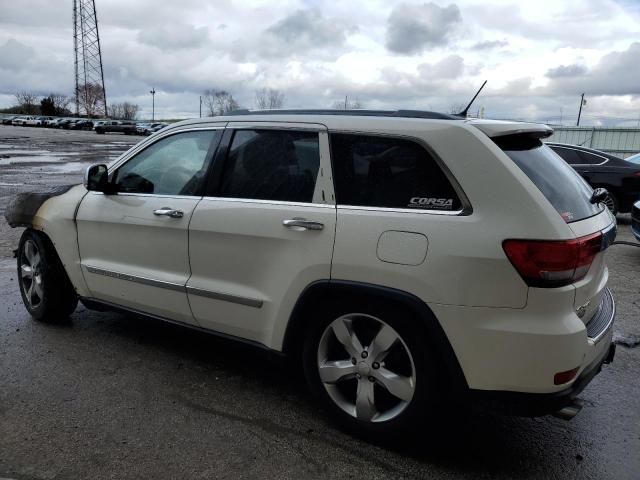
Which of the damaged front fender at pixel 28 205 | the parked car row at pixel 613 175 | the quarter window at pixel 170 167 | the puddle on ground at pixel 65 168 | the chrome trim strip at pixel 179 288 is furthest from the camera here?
the puddle on ground at pixel 65 168

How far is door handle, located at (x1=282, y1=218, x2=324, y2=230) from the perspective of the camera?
3.07 metres

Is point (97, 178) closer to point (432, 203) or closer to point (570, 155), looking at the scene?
point (432, 203)

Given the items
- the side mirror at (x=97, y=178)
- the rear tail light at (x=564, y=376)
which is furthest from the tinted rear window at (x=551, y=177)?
the side mirror at (x=97, y=178)

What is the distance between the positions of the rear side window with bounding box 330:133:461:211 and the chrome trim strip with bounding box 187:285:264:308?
0.81 meters

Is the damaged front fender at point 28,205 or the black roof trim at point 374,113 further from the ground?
the black roof trim at point 374,113

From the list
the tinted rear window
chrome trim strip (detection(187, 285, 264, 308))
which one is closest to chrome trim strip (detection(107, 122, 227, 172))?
chrome trim strip (detection(187, 285, 264, 308))

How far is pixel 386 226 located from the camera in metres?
2.86

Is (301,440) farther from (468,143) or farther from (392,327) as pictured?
(468,143)

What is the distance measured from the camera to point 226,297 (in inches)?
137

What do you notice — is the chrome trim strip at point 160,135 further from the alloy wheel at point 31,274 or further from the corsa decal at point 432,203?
the corsa decal at point 432,203

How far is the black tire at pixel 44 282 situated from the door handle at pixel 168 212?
1473 millimetres

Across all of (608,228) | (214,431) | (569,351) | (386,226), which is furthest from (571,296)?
(214,431)

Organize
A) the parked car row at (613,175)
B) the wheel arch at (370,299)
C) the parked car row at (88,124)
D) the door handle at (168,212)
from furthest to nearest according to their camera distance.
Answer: the parked car row at (88,124)
the parked car row at (613,175)
the door handle at (168,212)
the wheel arch at (370,299)

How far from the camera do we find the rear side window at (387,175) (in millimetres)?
2838
